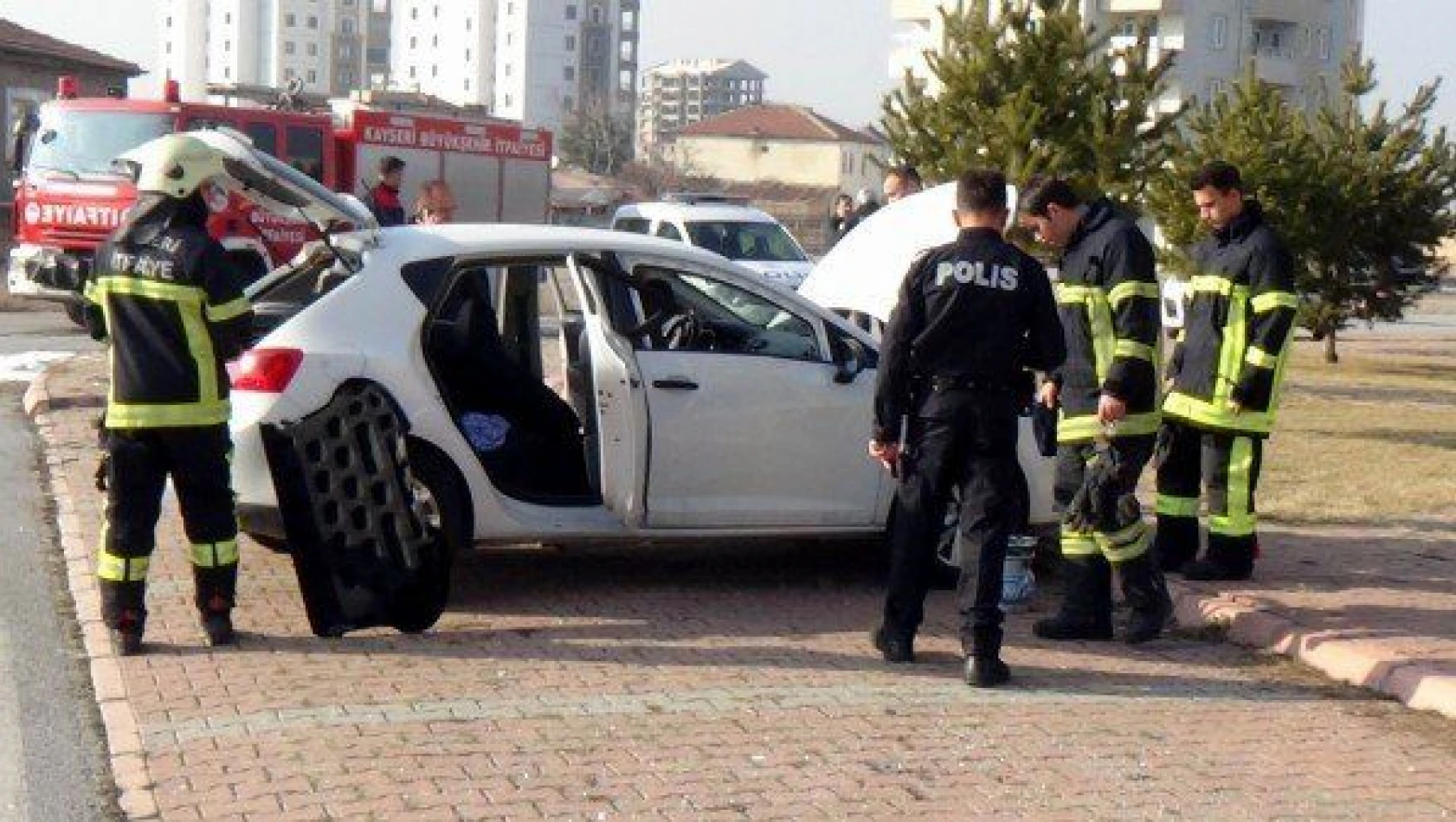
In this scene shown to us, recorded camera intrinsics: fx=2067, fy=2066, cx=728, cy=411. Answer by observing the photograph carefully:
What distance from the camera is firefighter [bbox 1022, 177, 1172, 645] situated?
8.45 meters

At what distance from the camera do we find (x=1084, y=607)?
8.55 m

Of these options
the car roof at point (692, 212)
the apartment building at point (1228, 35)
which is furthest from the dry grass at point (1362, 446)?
the apartment building at point (1228, 35)

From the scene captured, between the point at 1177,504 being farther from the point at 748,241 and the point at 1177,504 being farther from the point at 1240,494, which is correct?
the point at 748,241

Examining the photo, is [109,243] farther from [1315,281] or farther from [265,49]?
[265,49]

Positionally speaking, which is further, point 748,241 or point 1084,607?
point 748,241

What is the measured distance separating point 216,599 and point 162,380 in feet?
2.83

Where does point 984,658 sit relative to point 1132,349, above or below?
below

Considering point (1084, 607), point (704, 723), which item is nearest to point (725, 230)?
point (1084, 607)

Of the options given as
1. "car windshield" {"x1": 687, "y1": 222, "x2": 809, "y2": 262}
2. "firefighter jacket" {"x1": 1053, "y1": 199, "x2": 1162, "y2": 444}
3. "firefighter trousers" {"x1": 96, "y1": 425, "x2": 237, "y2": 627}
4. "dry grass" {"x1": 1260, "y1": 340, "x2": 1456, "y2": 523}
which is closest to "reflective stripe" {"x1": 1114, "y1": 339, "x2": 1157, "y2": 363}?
"firefighter jacket" {"x1": 1053, "y1": 199, "x2": 1162, "y2": 444}

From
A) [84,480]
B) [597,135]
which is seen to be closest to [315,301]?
[84,480]

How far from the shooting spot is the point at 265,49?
141 meters

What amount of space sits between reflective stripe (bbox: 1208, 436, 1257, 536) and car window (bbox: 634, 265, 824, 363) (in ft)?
6.66

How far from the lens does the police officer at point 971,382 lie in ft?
24.9

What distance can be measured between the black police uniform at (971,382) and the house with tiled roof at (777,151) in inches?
4144
